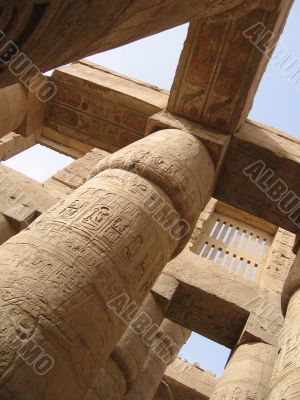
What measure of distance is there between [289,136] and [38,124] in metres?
3.80

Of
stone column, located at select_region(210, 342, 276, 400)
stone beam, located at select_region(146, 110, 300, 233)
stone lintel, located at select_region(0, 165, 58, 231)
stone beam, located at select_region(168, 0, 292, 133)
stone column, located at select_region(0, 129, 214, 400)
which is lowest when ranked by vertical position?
stone column, located at select_region(0, 129, 214, 400)

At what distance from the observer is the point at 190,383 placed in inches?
381

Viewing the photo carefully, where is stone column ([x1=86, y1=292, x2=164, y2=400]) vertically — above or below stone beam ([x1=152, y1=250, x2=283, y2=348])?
below

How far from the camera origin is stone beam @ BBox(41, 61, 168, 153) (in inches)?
243

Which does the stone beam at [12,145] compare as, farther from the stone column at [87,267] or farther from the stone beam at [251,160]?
the stone column at [87,267]

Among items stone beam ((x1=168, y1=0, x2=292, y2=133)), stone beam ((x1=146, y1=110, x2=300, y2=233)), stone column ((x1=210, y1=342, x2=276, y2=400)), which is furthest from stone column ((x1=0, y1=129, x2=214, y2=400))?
stone column ((x1=210, y1=342, x2=276, y2=400))

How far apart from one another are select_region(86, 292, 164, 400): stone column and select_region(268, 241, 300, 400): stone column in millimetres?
2203

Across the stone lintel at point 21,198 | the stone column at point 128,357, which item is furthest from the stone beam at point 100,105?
the stone column at point 128,357

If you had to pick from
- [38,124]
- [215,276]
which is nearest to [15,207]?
[38,124]

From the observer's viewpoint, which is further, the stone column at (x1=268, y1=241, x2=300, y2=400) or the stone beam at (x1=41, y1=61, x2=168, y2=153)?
the stone beam at (x1=41, y1=61, x2=168, y2=153)

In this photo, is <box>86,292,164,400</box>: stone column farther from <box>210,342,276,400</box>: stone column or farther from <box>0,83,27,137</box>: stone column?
<box>0,83,27,137</box>: stone column

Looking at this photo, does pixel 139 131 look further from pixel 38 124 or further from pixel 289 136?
pixel 289 136

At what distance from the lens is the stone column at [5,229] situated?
20.7 ft

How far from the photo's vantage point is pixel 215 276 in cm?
680
